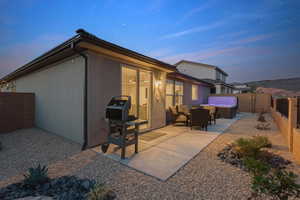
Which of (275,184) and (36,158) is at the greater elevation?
(275,184)

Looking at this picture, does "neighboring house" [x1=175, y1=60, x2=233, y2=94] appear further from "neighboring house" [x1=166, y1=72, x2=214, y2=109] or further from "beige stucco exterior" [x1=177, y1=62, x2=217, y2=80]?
"neighboring house" [x1=166, y1=72, x2=214, y2=109]

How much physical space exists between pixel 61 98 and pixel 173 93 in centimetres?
525

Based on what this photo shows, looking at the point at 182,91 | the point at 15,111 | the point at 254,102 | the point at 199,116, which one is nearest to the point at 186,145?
the point at 199,116

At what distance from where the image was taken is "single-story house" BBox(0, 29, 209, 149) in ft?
11.2

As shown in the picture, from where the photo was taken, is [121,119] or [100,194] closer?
[100,194]

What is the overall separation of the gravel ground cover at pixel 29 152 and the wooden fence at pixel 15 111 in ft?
3.03

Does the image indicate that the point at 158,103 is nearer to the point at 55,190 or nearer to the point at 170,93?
the point at 170,93

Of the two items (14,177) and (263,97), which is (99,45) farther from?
(263,97)

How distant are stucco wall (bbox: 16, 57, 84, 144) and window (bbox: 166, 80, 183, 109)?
4355mm

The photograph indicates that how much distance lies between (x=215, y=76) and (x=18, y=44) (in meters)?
20.0

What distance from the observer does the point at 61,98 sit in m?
4.43

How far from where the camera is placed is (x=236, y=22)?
7.41m

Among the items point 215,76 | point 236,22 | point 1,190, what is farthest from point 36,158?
point 215,76

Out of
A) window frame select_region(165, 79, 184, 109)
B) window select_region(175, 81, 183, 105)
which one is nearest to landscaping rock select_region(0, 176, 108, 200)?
window frame select_region(165, 79, 184, 109)
